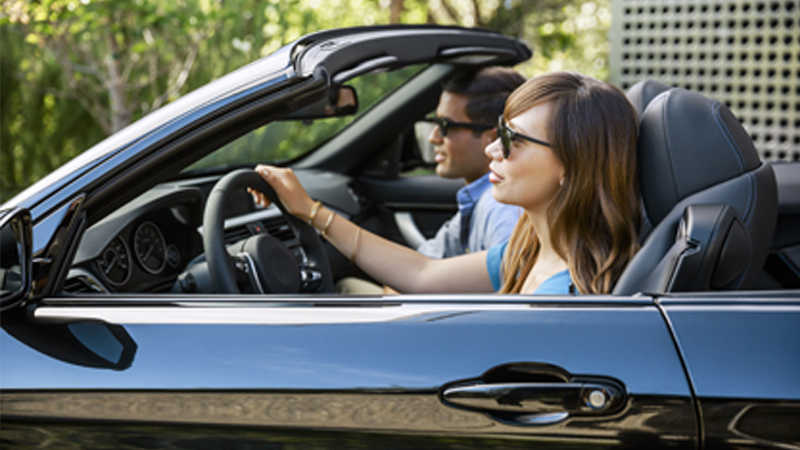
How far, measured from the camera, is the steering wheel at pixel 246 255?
6.11 ft

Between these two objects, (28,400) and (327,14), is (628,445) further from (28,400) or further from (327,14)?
(327,14)

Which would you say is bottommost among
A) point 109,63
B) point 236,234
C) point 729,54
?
point 236,234

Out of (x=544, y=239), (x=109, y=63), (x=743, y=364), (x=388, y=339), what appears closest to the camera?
(x=743, y=364)

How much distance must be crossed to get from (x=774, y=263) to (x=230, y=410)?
166 centimetres

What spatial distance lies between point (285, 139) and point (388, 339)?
9.07 ft

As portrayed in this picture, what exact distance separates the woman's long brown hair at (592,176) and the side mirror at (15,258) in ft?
3.47

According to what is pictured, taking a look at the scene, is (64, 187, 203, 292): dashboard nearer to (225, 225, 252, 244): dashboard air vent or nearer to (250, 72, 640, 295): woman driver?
(225, 225, 252, 244): dashboard air vent

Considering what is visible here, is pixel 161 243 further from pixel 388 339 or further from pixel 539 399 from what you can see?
pixel 539 399

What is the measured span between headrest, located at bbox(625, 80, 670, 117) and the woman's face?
282 millimetres

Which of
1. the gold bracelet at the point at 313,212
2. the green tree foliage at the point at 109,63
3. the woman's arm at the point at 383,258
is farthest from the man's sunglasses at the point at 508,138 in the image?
the green tree foliage at the point at 109,63

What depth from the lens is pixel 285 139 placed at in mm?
3984

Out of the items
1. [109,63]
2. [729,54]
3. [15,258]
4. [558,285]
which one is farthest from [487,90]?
[109,63]

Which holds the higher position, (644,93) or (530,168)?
(644,93)

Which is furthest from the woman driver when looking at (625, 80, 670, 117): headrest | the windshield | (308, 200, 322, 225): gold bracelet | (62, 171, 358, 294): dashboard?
the windshield
